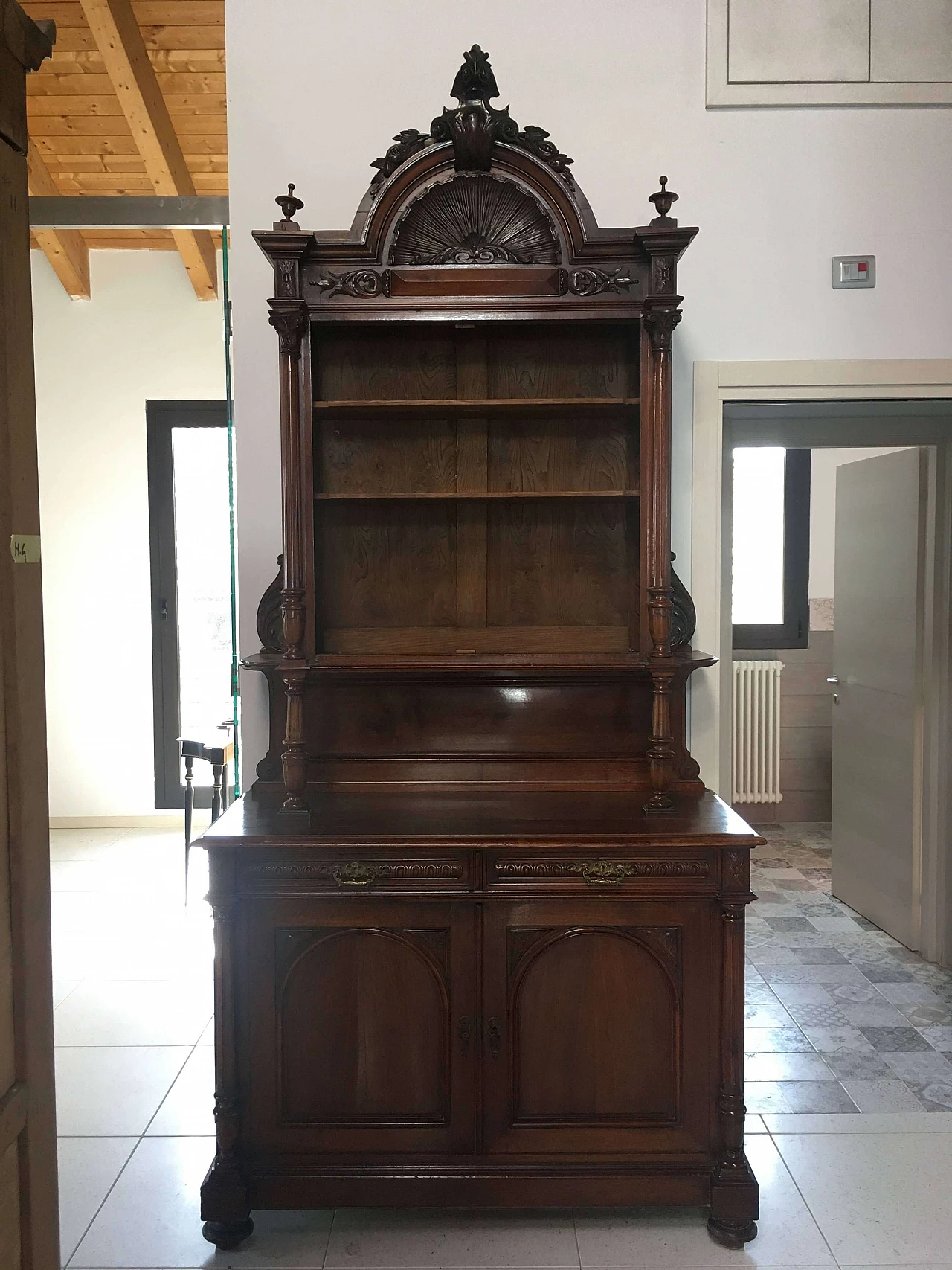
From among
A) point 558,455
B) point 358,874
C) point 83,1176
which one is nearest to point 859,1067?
point 358,874

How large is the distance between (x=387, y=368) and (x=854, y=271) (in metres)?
1.50

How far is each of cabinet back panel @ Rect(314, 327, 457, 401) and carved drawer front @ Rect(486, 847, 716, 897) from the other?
1.38m

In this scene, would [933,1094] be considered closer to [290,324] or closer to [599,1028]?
Answer: [599,1028]

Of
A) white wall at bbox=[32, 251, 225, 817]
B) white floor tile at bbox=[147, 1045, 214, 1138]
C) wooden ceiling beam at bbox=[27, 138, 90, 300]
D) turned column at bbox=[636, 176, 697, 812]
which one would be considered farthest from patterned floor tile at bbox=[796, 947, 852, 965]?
wooden ceiling beam at bbox=[27, 138, 90, 300]

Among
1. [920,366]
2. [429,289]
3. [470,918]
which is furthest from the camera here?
[920,366]

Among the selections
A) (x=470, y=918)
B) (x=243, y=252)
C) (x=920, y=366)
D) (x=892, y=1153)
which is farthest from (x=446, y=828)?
(x=920, y=366)

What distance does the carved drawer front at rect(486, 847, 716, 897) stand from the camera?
227 cm

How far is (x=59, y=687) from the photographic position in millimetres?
5770

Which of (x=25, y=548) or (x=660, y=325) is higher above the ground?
(x=660, y=325)

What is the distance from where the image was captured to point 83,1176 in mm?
2576

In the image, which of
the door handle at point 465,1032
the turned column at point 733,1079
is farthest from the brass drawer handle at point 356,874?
the turned column at point 733,1079

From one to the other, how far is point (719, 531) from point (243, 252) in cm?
175

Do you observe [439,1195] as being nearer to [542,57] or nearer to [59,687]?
[542,57]

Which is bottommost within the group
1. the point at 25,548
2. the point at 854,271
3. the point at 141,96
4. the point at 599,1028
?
the point at 599,1028
